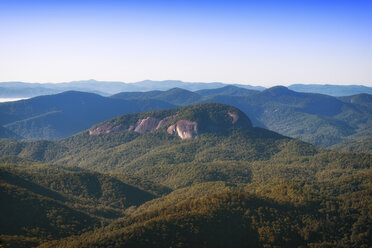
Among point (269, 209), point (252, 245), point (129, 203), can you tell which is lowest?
point (129, 203)

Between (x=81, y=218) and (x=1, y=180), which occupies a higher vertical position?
(x=1, y=180)

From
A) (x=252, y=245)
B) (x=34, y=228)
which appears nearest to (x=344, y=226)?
(x=252, y=245)

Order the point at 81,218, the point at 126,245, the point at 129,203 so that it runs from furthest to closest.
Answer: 1. the point at 129,203
2. the point at 81,218
3. the point at 126,245

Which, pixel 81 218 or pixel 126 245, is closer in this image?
pixel 126 245

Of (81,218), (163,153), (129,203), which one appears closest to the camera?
(81,218)

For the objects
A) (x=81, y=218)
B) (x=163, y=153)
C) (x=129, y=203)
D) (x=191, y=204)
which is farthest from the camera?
(x=163, y=153)

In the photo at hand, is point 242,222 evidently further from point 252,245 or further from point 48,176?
point 48,176

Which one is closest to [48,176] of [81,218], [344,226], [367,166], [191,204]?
[81,218]

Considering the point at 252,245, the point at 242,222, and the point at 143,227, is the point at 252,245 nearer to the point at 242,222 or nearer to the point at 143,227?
the point at 242,222

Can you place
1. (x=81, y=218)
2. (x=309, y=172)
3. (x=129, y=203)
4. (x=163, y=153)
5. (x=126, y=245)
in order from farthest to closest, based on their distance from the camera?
(x=163, y=153)
(x=309, y=172)
(x=129, y=203)
(x=81, y=218)
(x=126, y=245)
